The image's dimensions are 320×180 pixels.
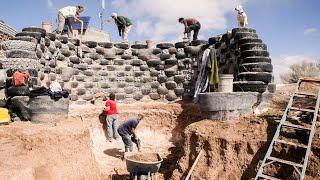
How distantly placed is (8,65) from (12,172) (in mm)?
4170

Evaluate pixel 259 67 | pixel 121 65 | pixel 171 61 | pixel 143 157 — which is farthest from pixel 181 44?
pixel 143 157

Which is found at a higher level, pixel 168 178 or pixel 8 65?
pixel 8 65

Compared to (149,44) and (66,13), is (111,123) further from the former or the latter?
(66,13)

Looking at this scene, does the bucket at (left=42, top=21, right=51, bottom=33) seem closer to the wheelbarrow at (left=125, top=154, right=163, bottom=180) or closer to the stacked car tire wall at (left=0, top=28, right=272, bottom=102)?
the stacked car tire wall at (left=0, top=28, right=272, bottom=102)

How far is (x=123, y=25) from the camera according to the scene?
1541cm

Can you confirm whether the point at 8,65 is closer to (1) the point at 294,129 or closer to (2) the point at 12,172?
(2) the point at 12,172

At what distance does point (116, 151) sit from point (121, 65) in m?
4.61

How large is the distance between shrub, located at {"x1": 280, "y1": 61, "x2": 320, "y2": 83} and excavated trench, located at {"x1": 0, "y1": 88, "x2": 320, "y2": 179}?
795 cm

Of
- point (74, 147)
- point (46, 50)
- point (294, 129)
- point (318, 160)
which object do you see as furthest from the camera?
point (46, 50)

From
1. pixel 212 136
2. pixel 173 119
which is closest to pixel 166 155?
pixel 173 119

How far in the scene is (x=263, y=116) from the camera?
9.03 m

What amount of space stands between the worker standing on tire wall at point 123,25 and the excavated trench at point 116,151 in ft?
16.0

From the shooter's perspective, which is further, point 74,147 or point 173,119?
point 173,119

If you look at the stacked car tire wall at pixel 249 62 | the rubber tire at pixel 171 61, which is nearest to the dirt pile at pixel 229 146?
the stacked car tire wall at pixel 249 62
